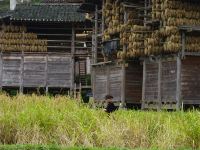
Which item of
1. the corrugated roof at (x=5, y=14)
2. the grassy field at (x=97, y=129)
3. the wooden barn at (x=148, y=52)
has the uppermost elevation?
the corrugated roof at (x=5, y=14)

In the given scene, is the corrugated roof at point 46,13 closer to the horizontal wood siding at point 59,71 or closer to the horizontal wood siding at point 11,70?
the horizontal wood siding at point 59,71

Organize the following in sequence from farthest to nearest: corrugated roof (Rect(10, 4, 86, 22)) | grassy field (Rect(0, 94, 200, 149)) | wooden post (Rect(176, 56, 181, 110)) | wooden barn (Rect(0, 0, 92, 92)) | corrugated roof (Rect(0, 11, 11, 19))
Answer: wooden barn (Rect(0, 0, 92, 92)) < corrugated roof (Rect(10, 4, 86, 22)) < corrugated roof (Rect(0, 11, 11, 19)) < wooden post (Rect(176, 56, 181, 110)) < grassy field (Rect(0, 94, 200, 149))

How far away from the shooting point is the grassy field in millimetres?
10945

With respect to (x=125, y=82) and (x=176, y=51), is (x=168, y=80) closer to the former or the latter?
(x=176, y=51)

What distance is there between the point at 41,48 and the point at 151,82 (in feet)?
37.8

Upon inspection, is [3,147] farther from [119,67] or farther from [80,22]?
[80,22]

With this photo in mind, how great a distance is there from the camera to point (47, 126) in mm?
12141

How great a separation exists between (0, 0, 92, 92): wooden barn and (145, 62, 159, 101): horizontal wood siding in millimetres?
9873

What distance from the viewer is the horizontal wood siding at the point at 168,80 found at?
2475 centimetres

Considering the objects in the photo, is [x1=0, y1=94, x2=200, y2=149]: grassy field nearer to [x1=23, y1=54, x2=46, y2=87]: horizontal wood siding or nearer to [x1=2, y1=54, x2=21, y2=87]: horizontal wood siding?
[x1=23, y1=54, x2=46, y2=87]: horizontal wood siding

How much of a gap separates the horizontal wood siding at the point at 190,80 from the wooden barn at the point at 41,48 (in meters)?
12.4

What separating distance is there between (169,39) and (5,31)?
14.8 metres

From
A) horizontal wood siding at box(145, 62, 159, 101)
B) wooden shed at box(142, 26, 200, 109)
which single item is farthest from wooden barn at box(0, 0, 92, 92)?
wooden shed at box(142, 26, 200, 109)

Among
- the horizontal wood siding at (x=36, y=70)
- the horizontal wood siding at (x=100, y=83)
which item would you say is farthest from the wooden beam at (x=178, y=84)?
the horizontal wood siding at (x=36, y=70)
